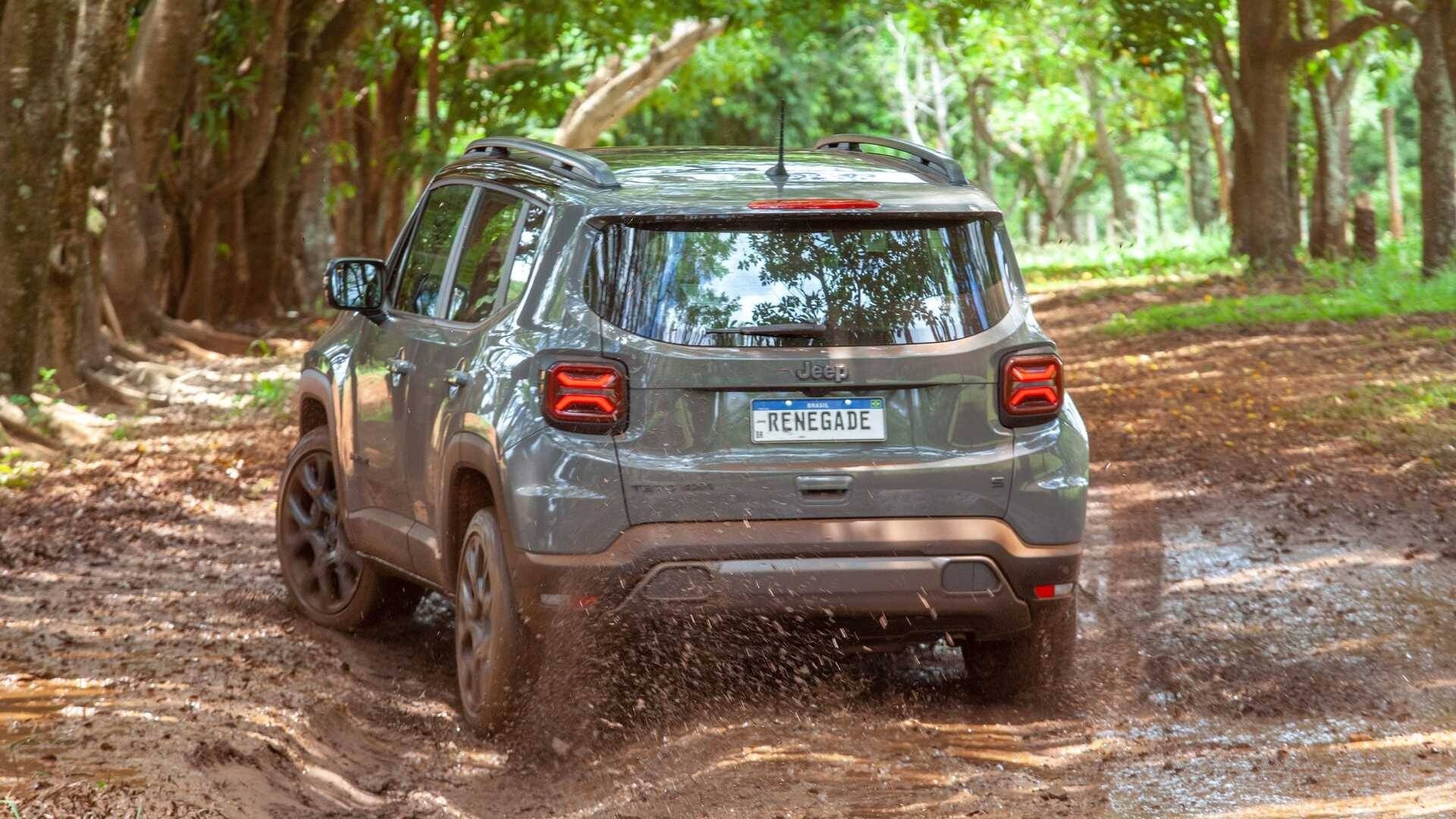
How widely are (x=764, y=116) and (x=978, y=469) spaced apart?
138 feet

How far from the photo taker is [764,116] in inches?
1845

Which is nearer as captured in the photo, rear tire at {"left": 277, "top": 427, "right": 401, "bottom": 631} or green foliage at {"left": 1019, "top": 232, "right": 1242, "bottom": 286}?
rear tire at {"left": 277, "top": 427, "right": 401, "bottom": 631}

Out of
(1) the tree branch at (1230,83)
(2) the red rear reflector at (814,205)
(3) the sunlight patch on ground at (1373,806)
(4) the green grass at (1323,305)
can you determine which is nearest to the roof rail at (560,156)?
(2) the red rear reflector at (814,205)

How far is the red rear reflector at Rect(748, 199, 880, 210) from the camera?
5.57 meters

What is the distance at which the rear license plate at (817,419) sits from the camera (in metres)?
5.47

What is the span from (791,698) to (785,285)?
1399mm

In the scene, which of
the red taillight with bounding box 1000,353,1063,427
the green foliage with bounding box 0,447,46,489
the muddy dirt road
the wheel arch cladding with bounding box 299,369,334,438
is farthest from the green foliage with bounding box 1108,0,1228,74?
the red taillight with bounding box 1000,353,1063,427

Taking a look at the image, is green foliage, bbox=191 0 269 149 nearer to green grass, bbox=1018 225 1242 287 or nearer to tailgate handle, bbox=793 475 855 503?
green grass, bbox=1018 225 1242 287

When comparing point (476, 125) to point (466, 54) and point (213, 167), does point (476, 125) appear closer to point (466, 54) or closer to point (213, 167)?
point (466, 54)

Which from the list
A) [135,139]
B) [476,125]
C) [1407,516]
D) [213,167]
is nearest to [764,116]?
[476,125]

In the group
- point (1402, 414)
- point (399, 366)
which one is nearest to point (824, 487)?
point (399, 366)

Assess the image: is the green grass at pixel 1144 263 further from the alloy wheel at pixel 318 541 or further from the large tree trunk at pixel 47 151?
the alloy wheel at pixel 318 541

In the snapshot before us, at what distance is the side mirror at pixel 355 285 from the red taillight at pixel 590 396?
1743 mm

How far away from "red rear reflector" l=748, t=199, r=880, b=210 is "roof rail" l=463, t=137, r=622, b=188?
0.46m
